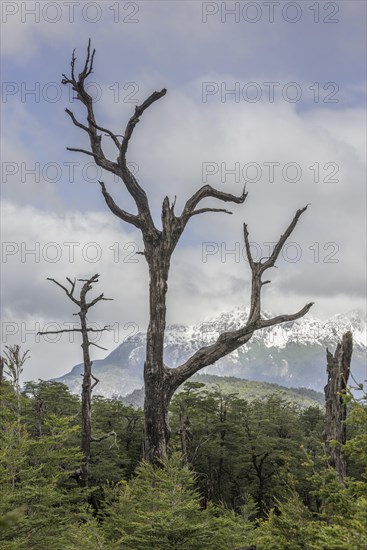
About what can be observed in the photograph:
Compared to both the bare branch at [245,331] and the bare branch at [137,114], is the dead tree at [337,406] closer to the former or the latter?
the bare branch at [245,331]

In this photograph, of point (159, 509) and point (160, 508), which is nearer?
point (160, 508)

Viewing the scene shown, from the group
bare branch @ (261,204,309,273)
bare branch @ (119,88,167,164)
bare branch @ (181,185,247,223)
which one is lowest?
bare branch @ (261,204,309,273)

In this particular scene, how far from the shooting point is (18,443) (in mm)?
12352

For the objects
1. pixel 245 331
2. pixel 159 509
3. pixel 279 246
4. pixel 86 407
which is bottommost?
pixel 159 509

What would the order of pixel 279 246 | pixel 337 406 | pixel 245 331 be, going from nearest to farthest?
pixel 245 331 → pixel 279 246 → pixel 337 406

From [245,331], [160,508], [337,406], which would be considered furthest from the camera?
[337,406]

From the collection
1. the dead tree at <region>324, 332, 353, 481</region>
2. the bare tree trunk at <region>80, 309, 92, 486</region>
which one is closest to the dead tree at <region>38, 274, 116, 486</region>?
the bare tree trunk at <region>80, 309, 92, 486</region>

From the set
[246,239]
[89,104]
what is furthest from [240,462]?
[89,104]

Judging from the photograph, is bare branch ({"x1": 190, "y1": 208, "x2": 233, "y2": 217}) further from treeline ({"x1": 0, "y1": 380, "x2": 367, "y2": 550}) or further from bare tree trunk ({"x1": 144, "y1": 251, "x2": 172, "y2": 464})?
treeline ({"x1": 0, "y1": 380, "x2": 367, "y2": 550})

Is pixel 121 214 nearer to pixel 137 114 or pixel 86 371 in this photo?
pixel 137 114

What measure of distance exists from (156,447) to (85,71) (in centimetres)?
700

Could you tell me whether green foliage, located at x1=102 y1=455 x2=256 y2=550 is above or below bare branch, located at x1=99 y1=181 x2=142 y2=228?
below

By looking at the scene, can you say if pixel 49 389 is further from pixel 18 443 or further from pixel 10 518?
pixel 10 518

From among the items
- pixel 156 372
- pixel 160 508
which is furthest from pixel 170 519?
pixel 156 372
